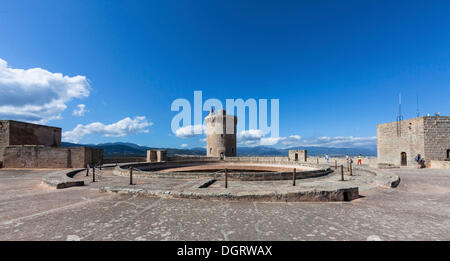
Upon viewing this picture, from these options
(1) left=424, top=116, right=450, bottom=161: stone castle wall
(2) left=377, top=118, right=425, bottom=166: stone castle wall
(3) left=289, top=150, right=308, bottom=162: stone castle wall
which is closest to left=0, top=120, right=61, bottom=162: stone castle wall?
(3) left=289, top=150, right=308, bottom=162: stone castle wall

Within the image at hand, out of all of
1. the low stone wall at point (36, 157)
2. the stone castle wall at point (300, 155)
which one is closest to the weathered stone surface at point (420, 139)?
the stone castle wall at point (300, 155)

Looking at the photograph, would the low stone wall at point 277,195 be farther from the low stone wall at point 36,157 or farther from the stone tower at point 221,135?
the stone tower at point 221,135

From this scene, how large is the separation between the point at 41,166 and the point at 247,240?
20.6m

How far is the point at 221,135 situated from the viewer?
3350 cm

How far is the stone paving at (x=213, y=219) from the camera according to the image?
3.27 meters

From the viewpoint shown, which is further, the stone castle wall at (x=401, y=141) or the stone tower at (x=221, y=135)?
the stone tower at (x=221, y=135)

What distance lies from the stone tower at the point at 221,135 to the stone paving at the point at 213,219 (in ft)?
90.2

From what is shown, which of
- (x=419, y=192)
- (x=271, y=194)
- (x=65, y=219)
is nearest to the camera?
(x=65, y=219)

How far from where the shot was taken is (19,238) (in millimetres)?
3059

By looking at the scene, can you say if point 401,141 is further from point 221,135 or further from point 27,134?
point 27,134

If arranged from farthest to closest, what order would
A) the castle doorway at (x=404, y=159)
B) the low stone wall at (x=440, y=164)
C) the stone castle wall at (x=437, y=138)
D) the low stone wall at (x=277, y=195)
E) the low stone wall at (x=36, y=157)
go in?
the castle doorway at (x=404, y=159)
the stone castle wall at (x=437, y=138)
the low stone wall at (x=36, y=157)
the low stone wall at (x=440, y=164)
the low stone wall at (x=277, y=195)
